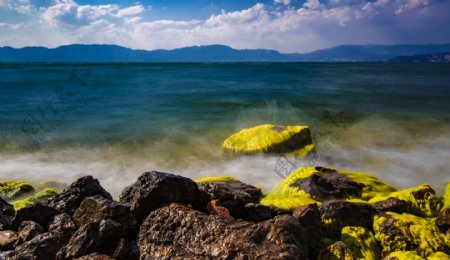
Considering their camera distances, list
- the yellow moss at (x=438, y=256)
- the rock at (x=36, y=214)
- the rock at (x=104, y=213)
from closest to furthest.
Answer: the rock at (x=104, y=213), the yellow moss at (x=438, y=256), the rock at (x=36, y=214)

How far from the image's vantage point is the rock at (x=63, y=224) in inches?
242

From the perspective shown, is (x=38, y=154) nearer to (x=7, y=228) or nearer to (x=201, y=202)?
(x=7, y=228)

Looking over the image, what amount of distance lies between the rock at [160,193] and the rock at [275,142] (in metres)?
8.88

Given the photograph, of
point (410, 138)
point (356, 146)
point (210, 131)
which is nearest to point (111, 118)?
point (210, 131)

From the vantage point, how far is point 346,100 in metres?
39.8

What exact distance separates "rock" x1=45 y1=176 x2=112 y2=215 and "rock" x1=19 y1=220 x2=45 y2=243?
24.1 inches

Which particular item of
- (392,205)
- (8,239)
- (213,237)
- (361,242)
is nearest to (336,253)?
(361,242)

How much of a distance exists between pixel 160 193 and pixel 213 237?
1514 mm

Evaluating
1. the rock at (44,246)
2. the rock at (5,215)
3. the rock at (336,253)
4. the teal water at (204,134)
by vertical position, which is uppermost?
the rock at (44,246)

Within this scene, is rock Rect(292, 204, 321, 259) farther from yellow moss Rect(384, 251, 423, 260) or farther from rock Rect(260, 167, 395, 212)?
Answer: rock Rect(260, 167, 395, 212)

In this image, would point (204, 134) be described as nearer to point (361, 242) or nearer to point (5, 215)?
point (5, 215)

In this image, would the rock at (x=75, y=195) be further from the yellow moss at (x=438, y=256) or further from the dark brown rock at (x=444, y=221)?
the dark brown rock at (x=444, y=221)

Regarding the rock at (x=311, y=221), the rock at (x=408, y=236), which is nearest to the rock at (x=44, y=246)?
the rock at (x=311, y=221)

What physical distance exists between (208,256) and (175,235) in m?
0.75
